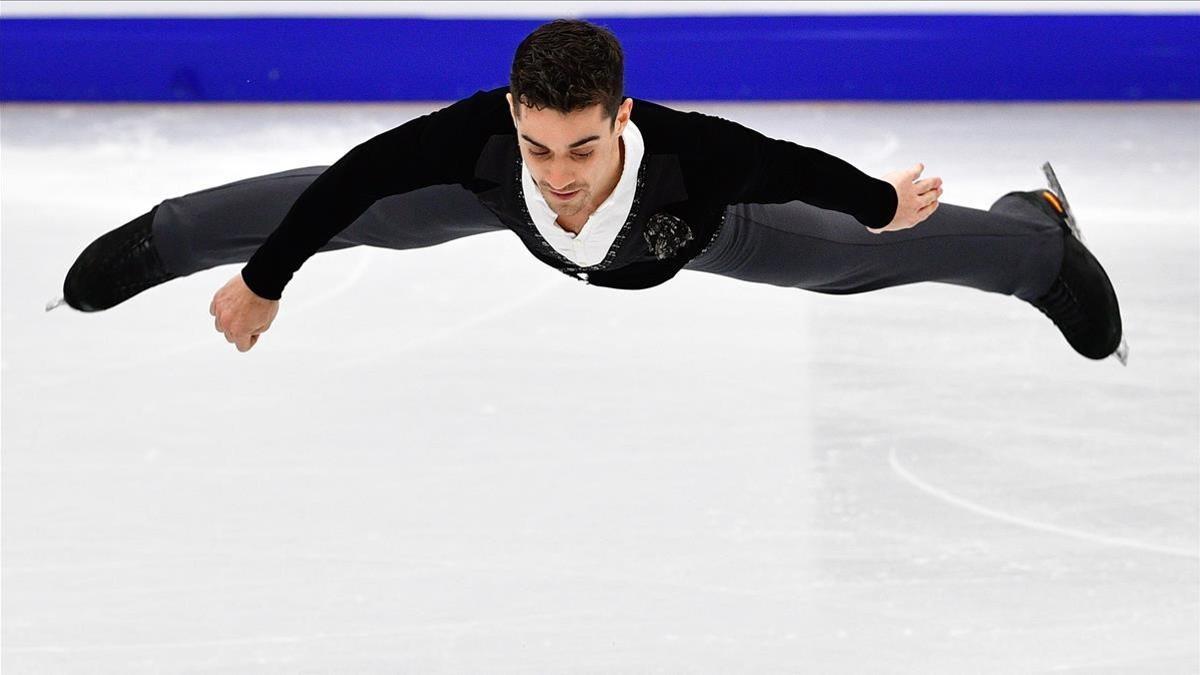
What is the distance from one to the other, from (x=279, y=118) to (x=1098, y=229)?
8.14 ft

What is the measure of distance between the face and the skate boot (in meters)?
0.75

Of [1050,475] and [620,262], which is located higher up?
[620,262]

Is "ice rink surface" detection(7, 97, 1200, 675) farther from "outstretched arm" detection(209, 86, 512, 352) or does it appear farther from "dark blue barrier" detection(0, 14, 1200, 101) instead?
"dark blue barrier" detection(0, 14, 1200, 101)

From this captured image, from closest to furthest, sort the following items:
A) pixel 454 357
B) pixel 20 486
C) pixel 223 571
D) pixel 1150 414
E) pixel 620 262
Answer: pixel 620 262 → pixel 223 571 → pixel 20 486 → pixel 1150 414 → pixel 454 357

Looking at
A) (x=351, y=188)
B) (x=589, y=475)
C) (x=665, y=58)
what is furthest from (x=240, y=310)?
(x=665, y=58)

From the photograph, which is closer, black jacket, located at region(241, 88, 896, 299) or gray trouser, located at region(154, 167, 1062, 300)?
black jacket, located at region(241, 88, 896, 299)

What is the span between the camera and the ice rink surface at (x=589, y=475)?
7.16 feet

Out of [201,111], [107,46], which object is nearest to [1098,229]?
[201,111]

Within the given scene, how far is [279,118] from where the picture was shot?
186 inches

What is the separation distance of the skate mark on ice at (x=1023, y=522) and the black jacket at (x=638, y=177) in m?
0.69

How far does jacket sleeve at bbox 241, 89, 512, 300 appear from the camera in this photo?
6.26ft

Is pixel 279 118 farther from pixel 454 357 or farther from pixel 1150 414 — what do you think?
pixel 1150 414

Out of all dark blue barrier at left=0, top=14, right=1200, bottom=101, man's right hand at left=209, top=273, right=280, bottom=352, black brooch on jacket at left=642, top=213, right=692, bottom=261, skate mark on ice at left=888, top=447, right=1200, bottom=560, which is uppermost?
black brooch on jacket at left=642, top=213, right=692, bottom=261

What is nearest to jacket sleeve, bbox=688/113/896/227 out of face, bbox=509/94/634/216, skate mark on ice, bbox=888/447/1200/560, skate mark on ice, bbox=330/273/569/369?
face, bbox=509/94/634/216
